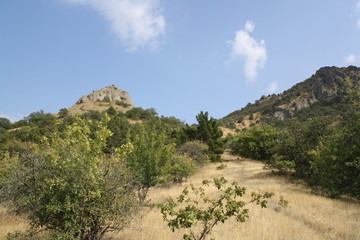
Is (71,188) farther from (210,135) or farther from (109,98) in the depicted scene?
(109,98)

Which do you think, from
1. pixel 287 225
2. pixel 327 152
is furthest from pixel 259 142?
pixel 287 225

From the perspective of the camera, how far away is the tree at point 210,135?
130ft

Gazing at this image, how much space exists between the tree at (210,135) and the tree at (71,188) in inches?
1311

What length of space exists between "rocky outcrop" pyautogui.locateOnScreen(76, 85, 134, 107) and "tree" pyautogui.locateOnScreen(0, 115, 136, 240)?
4311 inches

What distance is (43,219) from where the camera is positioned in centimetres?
560

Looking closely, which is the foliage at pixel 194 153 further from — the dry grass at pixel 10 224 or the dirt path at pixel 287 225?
the dry grass at pixel 10 224

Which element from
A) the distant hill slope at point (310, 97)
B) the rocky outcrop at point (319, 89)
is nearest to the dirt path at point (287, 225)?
the distant hill slope at point (310, 97)

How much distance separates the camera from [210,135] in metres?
40.3

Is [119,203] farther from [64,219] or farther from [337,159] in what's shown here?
[337,159]

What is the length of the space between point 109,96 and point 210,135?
3753 inches

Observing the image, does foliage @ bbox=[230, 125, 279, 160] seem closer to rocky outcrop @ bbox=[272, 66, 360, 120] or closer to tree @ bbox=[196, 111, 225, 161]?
tree @ bbox=[196, 111, 225, 161]

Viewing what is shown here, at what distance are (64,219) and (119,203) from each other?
4.30 feet

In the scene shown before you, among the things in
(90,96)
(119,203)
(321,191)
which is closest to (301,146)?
(321,191)

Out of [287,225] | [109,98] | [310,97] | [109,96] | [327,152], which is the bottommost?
[287,225]
